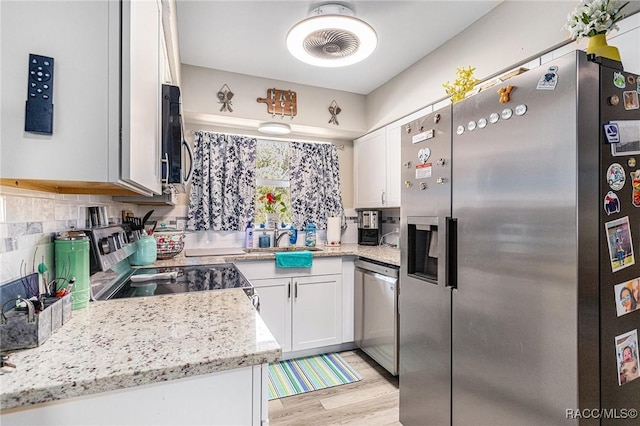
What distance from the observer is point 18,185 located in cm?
88

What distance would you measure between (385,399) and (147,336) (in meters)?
1.87

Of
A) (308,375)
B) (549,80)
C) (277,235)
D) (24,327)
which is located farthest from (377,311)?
A: (24,327)

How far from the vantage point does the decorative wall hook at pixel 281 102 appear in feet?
9.99

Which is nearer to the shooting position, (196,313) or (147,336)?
(147,336)

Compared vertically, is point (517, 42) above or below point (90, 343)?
above

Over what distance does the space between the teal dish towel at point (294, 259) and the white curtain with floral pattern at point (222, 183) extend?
74 cm

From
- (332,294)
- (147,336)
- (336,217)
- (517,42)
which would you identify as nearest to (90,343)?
(147,336)

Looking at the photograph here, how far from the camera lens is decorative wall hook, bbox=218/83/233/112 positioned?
286cm

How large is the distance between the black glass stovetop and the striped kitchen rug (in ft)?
3.37

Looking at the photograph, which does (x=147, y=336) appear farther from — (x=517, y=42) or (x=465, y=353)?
(x=517, y=42)

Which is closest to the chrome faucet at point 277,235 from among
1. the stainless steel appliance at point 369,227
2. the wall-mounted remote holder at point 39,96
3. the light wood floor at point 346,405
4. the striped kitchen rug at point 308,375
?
the stainless steel appliance at point 369,227

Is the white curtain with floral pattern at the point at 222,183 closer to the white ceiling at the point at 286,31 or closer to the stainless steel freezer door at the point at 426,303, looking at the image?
the white ceiling at the point at 286,31

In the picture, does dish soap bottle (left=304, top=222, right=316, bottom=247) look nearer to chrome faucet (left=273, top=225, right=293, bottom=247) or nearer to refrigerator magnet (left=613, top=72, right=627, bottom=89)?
chrome faucet (left=273, top=225, right=293, bottom=247)

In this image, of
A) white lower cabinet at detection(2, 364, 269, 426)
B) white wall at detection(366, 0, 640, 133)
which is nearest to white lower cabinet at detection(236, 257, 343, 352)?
white wall at detection(366, 0, 640, 133)
